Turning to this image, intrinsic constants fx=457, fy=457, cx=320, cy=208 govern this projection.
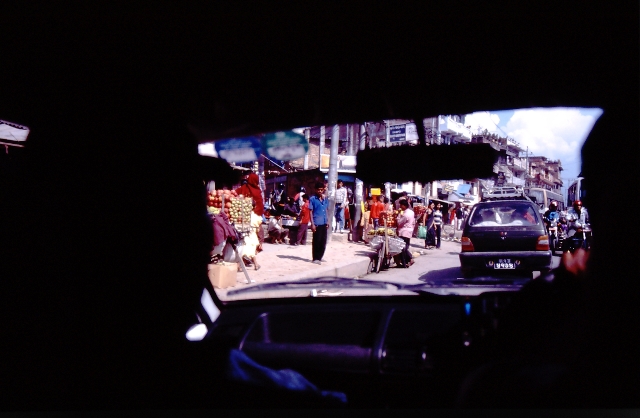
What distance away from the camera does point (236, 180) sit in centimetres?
254

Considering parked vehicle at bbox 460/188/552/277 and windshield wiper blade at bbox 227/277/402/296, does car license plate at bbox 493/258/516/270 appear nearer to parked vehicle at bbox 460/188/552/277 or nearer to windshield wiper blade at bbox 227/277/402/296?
parked vehicle at bbox 460/188/552/277

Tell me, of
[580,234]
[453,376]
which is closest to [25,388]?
[453,376]

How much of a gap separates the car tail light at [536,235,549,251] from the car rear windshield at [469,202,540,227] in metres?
0.23

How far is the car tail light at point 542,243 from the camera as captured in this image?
3517 millimetres

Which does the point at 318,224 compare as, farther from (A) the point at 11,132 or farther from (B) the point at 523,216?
(A) the point at 11,132

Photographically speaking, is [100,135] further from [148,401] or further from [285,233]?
[285,233]

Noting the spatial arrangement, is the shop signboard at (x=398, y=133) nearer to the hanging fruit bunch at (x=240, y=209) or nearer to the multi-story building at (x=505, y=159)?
the multi-story building at (x=505, y=159)

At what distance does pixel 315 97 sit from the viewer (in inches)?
101

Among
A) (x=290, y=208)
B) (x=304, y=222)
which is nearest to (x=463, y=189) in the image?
(x=290, y=208)

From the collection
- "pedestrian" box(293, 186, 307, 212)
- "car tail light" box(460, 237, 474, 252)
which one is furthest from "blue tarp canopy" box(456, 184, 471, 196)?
"car tail light" box(460, 237, 474, 252)

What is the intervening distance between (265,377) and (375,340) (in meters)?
0.57

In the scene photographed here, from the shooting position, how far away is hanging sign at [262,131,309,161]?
8.07 ft

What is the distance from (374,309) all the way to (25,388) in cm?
162

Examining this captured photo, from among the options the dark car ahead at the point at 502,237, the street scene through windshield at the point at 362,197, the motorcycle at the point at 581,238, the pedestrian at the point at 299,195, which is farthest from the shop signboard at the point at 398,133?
the dark car ahead at the point at 502,237
